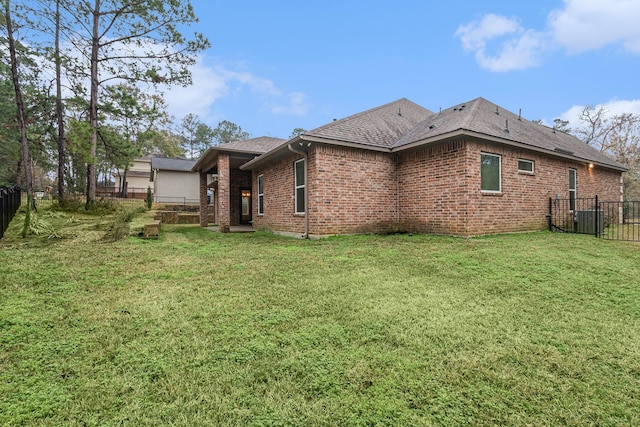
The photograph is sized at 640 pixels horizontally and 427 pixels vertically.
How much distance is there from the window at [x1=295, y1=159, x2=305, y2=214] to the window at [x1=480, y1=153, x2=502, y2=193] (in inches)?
202

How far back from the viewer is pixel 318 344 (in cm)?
238

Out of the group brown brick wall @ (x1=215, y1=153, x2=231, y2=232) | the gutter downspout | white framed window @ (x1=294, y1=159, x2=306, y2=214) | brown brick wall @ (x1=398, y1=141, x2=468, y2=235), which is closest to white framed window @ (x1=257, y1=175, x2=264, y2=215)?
brown brick wall @ (x1=215, y1=153, x2=231, y2=232)

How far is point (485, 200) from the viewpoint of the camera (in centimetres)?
809

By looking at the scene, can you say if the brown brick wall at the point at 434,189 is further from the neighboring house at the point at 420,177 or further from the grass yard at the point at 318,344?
the grass yard at the point at 318,344

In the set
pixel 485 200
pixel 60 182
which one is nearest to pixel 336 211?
pixel 485 200

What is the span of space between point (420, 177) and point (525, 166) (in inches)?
138

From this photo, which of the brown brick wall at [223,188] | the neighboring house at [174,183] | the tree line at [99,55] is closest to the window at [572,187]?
the brown brick wall at [223,188]

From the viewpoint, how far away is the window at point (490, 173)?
8.12 m

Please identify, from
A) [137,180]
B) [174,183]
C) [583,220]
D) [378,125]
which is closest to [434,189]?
[378,125]

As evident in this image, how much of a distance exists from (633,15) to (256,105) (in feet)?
133

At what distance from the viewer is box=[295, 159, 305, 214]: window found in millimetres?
9234

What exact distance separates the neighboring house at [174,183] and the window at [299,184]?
19438 mm

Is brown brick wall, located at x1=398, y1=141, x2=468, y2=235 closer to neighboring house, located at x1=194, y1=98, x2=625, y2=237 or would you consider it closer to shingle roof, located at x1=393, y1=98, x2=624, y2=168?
neighboring house, located at x1=194, y1=98, x2=625, y2=237

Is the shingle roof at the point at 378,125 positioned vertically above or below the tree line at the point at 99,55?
below
